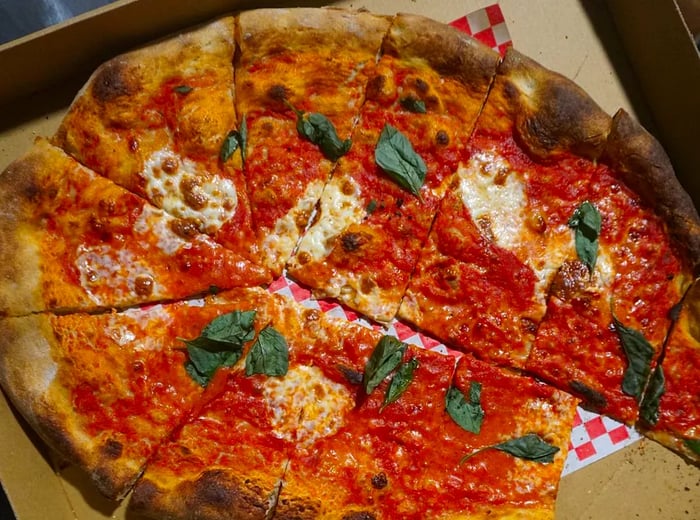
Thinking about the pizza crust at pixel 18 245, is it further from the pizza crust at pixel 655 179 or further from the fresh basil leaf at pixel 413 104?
the pizza crust at pixel 655 179

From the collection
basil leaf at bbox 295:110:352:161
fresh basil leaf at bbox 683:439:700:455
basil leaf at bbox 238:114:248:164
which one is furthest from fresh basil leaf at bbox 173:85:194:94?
fresh basil leaf at bbox 683:439:700:455

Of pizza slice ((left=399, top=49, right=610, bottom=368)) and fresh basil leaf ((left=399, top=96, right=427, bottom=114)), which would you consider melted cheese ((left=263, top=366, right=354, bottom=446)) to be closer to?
pizza slice ((left=399, top=49, right=610, bottom=368))

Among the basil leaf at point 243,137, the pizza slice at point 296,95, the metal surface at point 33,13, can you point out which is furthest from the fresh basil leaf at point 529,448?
the metal surface at point 33,13

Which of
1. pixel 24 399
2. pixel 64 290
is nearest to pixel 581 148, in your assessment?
pixel 64 290

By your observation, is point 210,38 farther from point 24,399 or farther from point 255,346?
point 24,399

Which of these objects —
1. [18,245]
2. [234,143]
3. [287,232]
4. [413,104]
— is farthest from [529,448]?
[18,245]

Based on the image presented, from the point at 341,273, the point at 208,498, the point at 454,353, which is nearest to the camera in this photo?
the point at 208,498

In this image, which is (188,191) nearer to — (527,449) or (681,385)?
(527,449)
